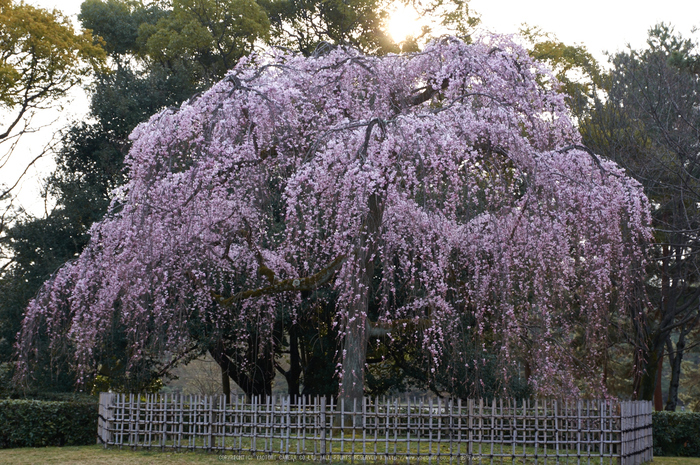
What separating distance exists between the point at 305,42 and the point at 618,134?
9.48 metres

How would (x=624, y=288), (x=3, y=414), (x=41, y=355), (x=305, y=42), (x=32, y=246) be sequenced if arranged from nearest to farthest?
1. (x=624, y=288)
2. (x=3, y=414)
3. (x=41, y=355)
4. (x=32, y=246)
5. (x=305, y=42)

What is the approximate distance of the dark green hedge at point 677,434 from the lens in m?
11.4

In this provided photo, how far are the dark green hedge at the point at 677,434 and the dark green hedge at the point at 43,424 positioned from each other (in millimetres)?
9904

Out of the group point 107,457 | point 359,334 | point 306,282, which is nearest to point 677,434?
point 359,334

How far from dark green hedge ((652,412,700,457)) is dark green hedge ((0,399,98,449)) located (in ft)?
32.5

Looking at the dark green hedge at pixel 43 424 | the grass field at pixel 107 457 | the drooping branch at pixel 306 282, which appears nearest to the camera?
the grass field at pixel 107 457

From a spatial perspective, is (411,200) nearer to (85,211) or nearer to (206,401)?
(206,401)

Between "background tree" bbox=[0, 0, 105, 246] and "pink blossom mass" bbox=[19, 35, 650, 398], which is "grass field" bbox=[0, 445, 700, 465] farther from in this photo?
"background tree" bbox=[0, 0, 105, 246]

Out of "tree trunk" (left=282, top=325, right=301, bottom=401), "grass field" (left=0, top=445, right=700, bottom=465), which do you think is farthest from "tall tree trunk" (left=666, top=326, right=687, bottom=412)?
"tree trunk" (left=282, top=325, right=301, bottom=401)

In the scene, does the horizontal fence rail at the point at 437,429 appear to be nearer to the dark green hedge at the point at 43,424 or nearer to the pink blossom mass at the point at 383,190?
the pink blossom mass at the point at 383,190

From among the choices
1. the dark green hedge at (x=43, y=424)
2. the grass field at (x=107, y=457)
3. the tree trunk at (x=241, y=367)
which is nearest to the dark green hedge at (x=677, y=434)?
the grass field at (x=107, y=457)

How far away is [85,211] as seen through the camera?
47.6ft

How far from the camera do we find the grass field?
24.6 ft

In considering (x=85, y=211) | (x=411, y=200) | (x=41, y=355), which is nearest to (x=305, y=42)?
(x=85, y=211)
